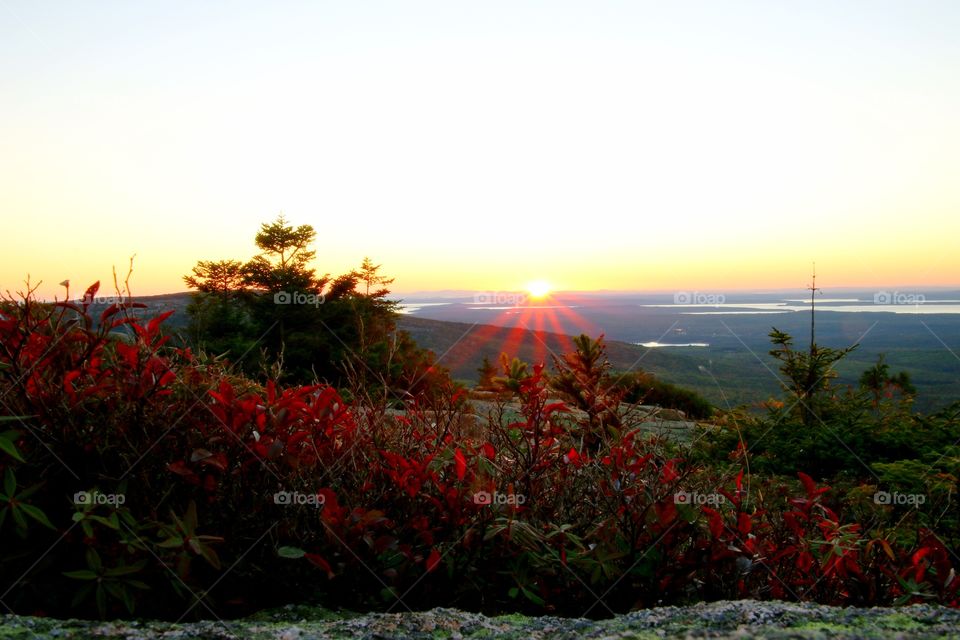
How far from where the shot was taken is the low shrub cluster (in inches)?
111

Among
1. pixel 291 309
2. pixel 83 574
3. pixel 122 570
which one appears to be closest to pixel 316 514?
pixel 122 570

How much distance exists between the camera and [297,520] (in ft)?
9.86

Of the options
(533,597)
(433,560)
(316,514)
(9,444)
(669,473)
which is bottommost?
(533,597)

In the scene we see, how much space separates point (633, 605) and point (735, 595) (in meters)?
0.46

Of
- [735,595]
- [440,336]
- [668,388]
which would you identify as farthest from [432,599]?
[440,336]

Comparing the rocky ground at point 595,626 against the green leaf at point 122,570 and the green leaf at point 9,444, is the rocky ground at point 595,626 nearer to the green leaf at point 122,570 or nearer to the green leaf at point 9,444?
the green leaf at point 122,570

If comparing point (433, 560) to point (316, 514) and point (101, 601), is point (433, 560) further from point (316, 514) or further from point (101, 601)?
point (101, 601)

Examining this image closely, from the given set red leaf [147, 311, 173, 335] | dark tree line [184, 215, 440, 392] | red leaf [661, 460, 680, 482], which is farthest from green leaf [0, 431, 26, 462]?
dark tree line [184, 215, 440, 392]

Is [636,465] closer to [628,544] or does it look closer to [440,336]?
[628,544]

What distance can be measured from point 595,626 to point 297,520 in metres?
1.32

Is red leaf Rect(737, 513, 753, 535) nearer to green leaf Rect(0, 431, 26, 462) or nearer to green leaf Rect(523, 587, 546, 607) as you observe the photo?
green leaf Rect(523, 587, 546, 607)

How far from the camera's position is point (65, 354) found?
3281mm

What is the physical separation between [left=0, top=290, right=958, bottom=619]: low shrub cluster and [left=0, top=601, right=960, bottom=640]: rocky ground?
382mm

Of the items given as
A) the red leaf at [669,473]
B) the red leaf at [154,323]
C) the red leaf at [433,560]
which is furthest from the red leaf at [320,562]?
the red leaf at [669,473]
